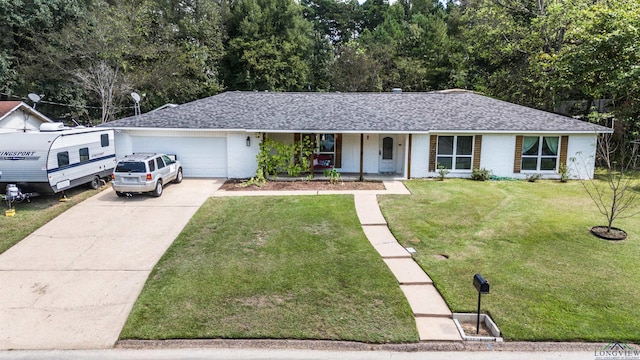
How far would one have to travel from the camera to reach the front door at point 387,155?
64.5 feet

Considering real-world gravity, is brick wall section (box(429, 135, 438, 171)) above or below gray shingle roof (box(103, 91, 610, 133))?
below

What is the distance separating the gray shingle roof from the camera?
59.5 ft

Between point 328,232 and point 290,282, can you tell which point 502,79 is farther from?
point 290,282

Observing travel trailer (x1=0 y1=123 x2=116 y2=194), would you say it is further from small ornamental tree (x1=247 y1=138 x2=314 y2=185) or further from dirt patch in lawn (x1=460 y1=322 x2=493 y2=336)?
dirt patch in lawn (x1=460 y1=322 x2=493 y2=336)

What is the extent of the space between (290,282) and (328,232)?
10.4 feet

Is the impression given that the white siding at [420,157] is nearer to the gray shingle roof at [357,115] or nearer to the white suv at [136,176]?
the gray shingle roof at [357,115]

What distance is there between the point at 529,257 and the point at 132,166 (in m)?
13.3

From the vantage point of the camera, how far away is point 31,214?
13.5m

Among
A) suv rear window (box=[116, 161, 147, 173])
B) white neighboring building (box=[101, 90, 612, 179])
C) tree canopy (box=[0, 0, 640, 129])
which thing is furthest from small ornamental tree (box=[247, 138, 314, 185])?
tree canopy (box=[0, 0, 640, 129])

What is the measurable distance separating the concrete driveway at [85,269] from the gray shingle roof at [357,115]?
17.3 feet

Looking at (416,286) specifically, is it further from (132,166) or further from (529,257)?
(132,166)

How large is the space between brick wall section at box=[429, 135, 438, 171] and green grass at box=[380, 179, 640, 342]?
272cm

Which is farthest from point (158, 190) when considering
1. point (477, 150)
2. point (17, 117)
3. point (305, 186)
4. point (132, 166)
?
point (17, 117)

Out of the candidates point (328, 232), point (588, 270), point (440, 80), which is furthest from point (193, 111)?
point (440, 80)
